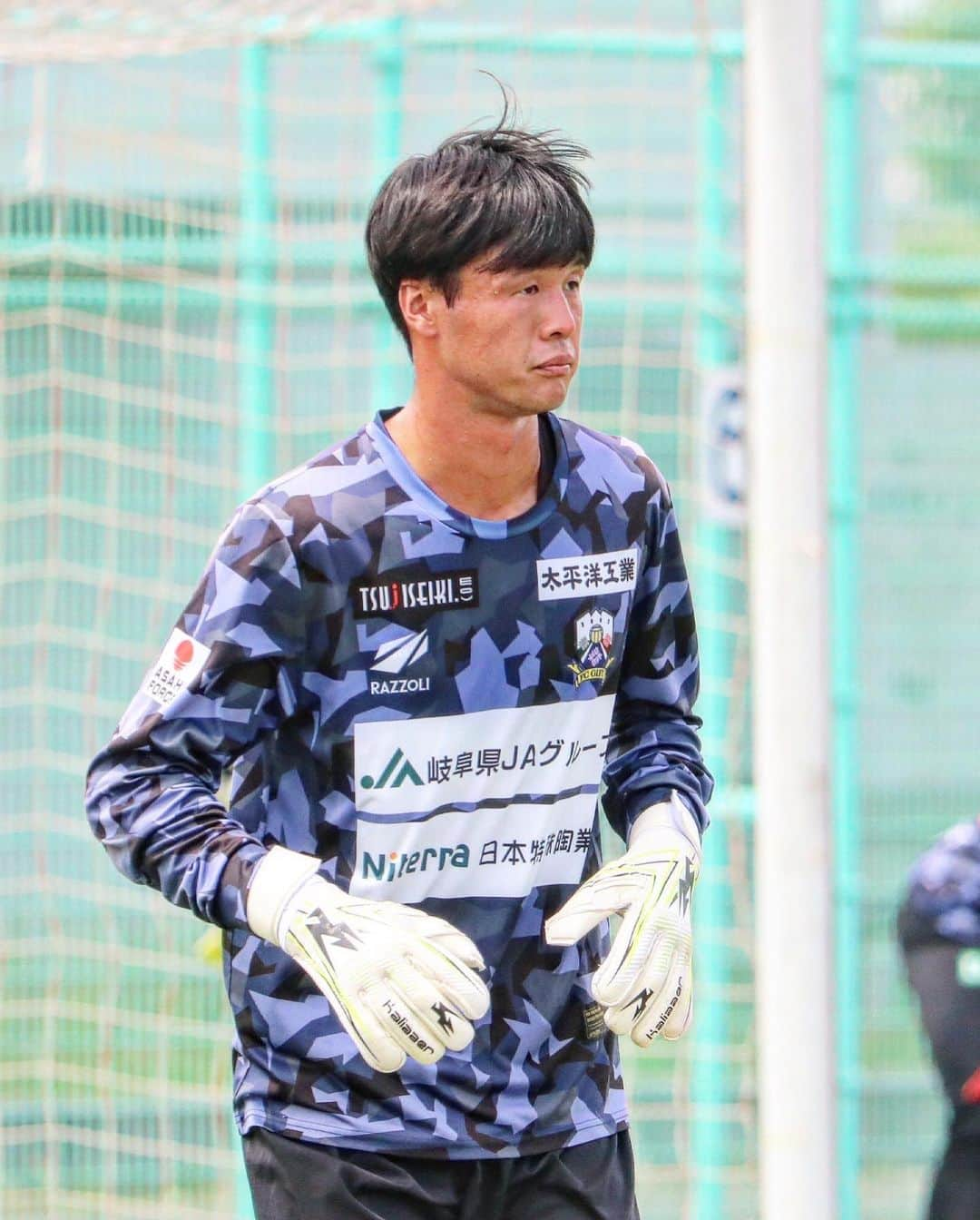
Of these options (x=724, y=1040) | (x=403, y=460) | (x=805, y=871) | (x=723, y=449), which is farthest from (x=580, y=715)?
(x=724, y=1040)

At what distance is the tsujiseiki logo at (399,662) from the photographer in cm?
238

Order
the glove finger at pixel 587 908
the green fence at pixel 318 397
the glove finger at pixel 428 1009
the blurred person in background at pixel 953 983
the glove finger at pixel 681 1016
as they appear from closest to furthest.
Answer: the glove finger at pixel 428 1009
the glove finger at pixel 587 908
the glove finger at pixel 681 1016
the blurred person in background at pixel 953 983
the green fence at pixel 318 397

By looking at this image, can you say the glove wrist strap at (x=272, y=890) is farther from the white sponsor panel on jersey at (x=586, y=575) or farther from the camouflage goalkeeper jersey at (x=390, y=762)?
the white sponsor panel on jersey at (x=586, y=575)

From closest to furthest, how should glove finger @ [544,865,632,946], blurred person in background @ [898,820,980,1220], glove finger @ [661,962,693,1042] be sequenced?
glove finger @ [544,865,632,946]
glove finger @ [661,962,693,1042]
blurred person in background @ [898,820,980,1220]

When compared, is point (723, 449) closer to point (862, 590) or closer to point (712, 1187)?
point (862, 590)

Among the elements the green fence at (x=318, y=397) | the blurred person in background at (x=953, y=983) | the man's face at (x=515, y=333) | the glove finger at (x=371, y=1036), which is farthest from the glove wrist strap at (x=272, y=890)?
the green fence at (x=318, y=397)

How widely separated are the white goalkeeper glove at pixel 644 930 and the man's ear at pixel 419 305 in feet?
2.20

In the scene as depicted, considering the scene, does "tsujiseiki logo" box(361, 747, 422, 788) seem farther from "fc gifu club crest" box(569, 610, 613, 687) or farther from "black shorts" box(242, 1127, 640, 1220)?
"black shorts" box(242, 1127, 640, 1220)

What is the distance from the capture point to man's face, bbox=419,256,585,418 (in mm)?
2340

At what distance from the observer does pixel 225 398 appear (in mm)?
5121

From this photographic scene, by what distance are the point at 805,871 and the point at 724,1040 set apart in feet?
5.39

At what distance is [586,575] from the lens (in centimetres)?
248

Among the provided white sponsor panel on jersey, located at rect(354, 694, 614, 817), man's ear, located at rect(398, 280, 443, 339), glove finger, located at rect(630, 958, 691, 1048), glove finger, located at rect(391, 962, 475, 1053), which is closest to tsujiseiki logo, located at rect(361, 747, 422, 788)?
white sponsor panel on jersey, located at rect(354, 694, 614, 817)

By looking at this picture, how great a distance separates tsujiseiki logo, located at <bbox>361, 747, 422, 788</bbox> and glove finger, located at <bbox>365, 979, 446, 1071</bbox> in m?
0.27
